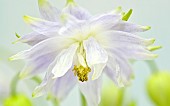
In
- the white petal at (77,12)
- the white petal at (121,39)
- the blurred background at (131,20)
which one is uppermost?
the blurred background at (131,20)

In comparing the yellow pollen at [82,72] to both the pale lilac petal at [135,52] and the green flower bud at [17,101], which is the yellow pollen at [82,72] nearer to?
the pale lilac petal at [135,52]

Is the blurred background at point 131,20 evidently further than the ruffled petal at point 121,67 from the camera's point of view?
Yes

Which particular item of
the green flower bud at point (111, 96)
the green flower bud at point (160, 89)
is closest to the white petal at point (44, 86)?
the green flower bud at point (111, 96)

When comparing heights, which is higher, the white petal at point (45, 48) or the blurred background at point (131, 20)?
the blurred background at point (131, 20)

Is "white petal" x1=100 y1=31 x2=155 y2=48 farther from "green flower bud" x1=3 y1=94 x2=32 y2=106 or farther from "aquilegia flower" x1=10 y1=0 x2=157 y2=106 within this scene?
"green flower bud" x1=3 y1=94 x2=32 y2=106

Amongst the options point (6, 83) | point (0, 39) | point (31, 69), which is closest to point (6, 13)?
point (0, 39)

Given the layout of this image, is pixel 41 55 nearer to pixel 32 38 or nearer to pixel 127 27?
pixel 32 38

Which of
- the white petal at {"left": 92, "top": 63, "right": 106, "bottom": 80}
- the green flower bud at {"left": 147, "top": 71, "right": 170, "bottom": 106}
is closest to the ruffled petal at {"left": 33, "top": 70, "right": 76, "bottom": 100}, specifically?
the white petal at {"left": 92, "top": 63, "right": 106, "bottom": 80}

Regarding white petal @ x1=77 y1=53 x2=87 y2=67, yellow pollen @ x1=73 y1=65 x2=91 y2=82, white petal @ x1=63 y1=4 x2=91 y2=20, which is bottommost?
yellow pollen @ x1=73 y1=65 x2=91 y2=82
